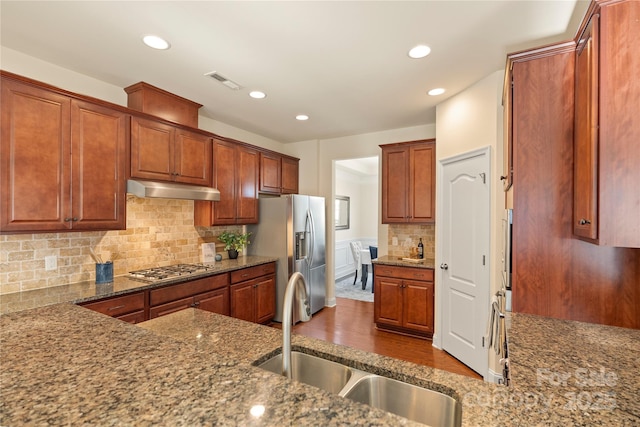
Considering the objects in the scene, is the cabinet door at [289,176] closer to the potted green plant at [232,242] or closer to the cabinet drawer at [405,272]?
the potted green plant at [232,242]

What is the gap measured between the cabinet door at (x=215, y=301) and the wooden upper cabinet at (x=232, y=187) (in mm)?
830

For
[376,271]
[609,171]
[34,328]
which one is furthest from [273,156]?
[609,171]

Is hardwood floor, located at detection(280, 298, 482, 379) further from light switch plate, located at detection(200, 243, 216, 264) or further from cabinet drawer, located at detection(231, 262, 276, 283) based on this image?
light switch plate, located at detection(200, 243, 216, 264)

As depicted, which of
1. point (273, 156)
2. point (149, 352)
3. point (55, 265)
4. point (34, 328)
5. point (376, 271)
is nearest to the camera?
point (149, 352)

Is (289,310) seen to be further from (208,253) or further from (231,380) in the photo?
(208,253)

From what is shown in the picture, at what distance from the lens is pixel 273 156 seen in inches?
177

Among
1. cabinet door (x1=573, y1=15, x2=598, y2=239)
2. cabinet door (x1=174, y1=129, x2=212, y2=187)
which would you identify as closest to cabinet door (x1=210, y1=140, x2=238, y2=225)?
cabinet door (x1=174, y1=129, x2=212, y2=187)

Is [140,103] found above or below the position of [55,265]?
above

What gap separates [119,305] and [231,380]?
2061mm

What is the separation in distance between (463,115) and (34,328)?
3520 mm

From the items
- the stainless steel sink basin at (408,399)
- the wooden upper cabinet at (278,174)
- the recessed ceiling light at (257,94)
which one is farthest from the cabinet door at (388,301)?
the stainless steel sink basin at (408,399)

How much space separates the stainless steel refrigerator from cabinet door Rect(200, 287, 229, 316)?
2.80 ft

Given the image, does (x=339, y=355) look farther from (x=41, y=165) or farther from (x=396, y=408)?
(x=41, y=165)

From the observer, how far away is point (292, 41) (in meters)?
2.16
